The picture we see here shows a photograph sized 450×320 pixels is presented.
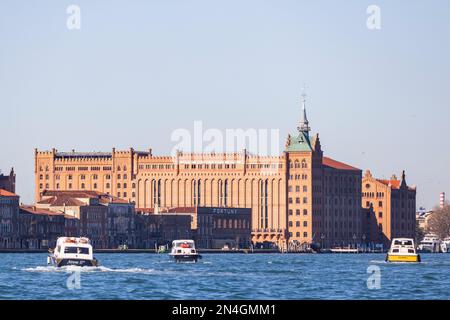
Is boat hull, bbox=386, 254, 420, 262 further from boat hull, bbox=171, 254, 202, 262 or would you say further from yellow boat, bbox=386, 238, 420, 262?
boat hull, bbox=171, 254, 202, 262

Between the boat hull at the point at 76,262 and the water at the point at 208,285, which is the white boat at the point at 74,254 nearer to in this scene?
the boat hull at the point at 76,262

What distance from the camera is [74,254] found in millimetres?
107812

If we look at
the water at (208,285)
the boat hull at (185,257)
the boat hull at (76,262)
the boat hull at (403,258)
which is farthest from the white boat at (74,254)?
the boat hull at (403,258)

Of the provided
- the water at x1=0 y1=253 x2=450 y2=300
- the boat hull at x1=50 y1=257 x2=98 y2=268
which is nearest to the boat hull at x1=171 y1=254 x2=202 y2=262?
the water at x1=0 y1=253 x2=450 y2=300

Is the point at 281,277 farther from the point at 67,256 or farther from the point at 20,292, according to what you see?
the point at 20,292

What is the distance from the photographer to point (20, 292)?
73750mm

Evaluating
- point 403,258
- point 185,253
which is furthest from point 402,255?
point 185,253

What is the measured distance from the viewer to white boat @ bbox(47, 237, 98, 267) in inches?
4215

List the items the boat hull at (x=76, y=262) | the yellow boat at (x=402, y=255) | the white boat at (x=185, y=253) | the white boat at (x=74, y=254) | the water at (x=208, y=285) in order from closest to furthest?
the water at (x=208, y=285)
the boat hull at (x=76, y=262)
the white boat at (x=74, y=254)
the yellow boat at (x=402, y=255)
the white boat at (x=185, y=253)

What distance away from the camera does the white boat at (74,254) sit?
10706 cm

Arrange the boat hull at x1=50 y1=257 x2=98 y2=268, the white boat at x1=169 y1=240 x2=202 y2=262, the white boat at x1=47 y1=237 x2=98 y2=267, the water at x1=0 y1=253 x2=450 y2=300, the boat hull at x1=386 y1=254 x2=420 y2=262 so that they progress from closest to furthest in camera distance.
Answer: the water at x1=0 y1=253 x2=450 y2=300 < the boat hull at x1=50 y1=257 x2=98 y2=268 < the white boat at x1=47 y1=237 x2=98 y2=267 < the boat hull at x1=386 y1=254 x2=420 y2=262 < the white boat at x1=169 y1=240 x2=202 y2=262

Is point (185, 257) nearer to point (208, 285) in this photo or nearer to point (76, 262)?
point (76, 262)
